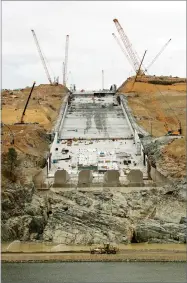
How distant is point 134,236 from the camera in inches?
1172

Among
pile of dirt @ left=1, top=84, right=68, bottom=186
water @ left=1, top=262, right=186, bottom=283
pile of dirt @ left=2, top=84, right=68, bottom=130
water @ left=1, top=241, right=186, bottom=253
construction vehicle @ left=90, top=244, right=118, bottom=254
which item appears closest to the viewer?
water @ left=1, top=262, right=186, bottom=283

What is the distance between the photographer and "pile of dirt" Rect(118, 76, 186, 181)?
39.2 metres

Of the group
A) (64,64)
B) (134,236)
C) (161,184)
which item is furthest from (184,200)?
(64,64)

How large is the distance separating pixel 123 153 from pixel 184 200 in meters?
10.6

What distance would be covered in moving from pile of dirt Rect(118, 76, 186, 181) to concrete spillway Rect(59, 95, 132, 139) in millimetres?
1939

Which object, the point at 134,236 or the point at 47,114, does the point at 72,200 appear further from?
the point at 47,114

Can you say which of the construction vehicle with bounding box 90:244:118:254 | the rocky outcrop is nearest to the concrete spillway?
the rocky outcrop

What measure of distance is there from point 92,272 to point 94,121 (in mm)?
31669

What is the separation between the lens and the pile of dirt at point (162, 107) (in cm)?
3925

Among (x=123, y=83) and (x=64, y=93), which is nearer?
(x=64, y=93)

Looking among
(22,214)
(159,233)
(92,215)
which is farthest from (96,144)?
(159,233)

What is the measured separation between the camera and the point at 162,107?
208ft

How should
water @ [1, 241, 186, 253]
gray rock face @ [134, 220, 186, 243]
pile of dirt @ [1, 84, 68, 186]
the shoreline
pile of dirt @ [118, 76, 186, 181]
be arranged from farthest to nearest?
pile of dirt @ [118, 76, 186, 181]
pile of dirt @ [1, 84, 68, 186]
gray rock face @ [134, 220, 186, 243]
water @ [1, 241, 186, 253]
the shoreline

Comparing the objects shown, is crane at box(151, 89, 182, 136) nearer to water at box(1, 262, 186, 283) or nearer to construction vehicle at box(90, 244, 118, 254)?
construction vehicle at box(90, 244, 118, 254)
